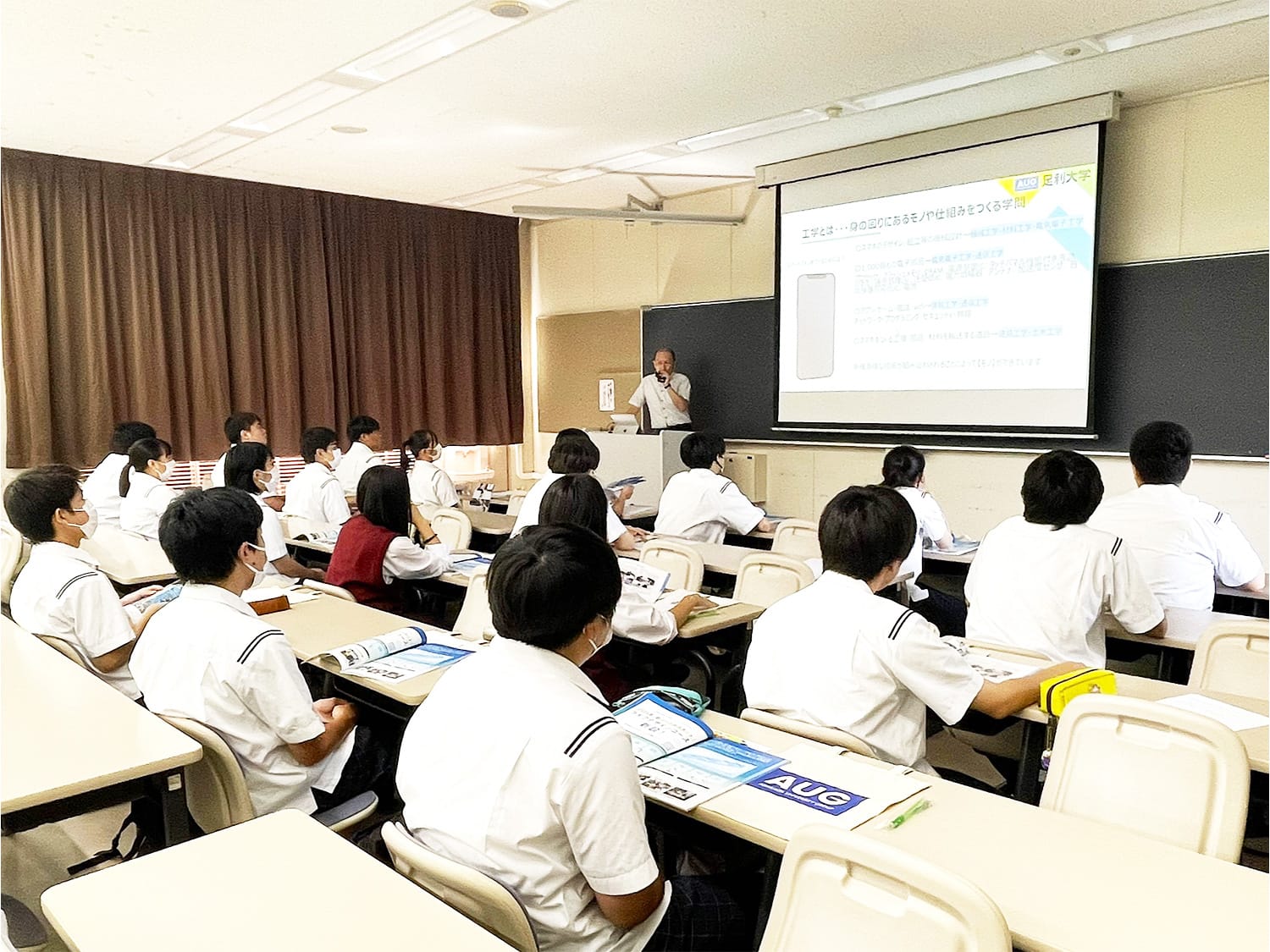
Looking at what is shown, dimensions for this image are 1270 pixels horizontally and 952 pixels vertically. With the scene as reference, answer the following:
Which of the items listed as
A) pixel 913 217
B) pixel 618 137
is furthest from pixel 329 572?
pixel 913 217

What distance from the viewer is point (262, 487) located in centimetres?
467

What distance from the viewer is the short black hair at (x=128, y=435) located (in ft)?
19.0

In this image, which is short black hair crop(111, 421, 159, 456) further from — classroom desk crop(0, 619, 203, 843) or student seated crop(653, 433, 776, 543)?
classroom desk crop(0, 619, 203, 843)

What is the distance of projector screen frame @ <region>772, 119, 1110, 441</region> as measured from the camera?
199 inches

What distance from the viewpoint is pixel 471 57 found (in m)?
4.25

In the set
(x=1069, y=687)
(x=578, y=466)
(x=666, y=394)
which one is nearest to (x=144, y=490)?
(x=578, y=466)

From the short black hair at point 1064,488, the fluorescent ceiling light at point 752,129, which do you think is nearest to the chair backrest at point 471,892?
the short black hair at point 1064,488

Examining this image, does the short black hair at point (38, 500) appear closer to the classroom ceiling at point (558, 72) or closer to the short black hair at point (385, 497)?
the short black hair at point (385, 497)

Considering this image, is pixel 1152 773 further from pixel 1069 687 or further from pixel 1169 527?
pixel 1169 527

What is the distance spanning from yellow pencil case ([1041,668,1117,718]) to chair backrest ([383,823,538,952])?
134cm

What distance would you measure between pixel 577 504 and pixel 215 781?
47.8 inches

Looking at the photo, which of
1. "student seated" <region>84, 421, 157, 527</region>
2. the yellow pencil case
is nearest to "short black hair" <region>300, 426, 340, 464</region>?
"student seated" <region>84, 421, 157, 527</region>

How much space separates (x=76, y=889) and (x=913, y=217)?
18.4 ft

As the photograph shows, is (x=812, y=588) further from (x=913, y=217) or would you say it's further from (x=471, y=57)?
(x=913, y=217)
